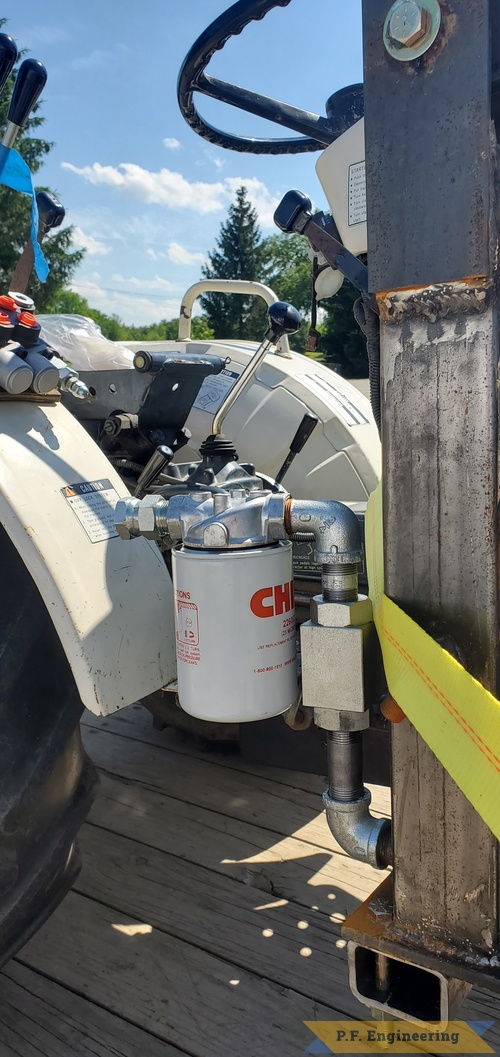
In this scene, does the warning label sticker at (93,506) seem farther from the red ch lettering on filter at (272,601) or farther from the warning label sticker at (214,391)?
the warning label sticker at (214,391)

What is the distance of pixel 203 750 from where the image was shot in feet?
7.98

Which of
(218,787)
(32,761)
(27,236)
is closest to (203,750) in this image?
(218,787)

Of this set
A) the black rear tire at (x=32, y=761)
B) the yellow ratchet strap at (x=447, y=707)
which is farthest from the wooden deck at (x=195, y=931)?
the yellow ratchet strap at (x=447, y=707)

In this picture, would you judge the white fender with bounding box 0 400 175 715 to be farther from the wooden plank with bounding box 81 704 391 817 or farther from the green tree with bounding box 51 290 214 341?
the green tree with bounding box 51 290 214 341

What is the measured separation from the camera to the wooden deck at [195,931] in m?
1.35

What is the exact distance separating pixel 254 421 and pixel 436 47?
5.05 feet

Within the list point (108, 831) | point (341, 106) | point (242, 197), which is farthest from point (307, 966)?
point (242, 197)

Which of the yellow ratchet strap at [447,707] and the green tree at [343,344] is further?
the green tree at [343,344]

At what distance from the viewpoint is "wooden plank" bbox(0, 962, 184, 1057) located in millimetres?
1304

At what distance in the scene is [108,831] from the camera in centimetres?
200

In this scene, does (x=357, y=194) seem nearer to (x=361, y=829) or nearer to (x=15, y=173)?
(x=15, y=173)

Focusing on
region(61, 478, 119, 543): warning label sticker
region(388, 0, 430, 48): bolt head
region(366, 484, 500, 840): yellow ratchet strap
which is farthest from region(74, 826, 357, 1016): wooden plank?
region(388, 0, 430, 48): bolt head

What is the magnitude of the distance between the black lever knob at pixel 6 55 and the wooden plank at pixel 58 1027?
1.68 m

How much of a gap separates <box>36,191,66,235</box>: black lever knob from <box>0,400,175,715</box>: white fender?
27.8 inches
